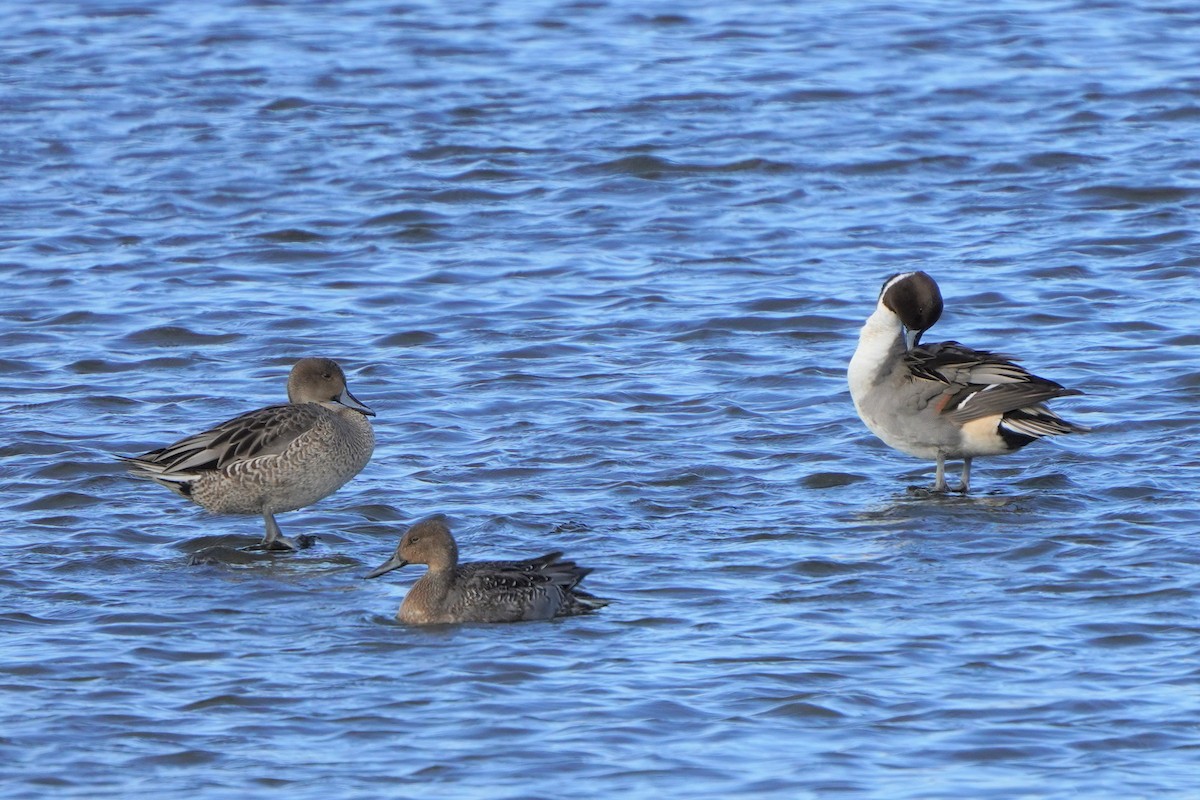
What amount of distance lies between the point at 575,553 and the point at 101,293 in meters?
5.97

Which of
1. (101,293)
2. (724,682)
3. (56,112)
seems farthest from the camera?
(56,112)

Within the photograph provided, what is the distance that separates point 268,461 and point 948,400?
3.07 metres

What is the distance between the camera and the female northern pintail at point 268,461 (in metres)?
9.09

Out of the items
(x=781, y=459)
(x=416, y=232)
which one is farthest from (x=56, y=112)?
(x=781, y=459)

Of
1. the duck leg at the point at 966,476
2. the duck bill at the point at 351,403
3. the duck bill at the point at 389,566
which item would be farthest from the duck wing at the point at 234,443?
the duck leg at the point at 966,476

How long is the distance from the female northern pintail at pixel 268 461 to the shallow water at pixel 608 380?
273 millimetres

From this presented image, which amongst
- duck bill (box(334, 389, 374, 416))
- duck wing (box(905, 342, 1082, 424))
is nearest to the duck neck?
duck wing (box(905, 342, 1082, 424))

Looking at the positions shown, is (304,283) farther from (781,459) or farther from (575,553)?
(575,553)

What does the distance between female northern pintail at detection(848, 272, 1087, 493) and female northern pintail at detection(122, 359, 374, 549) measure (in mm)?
2394

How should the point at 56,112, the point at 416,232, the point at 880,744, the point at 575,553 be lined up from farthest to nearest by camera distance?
the point at 56,112 → the point at 416,232 → the point at 575,553 → the point at 880,744

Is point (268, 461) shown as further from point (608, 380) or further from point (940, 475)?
point (608, 380)

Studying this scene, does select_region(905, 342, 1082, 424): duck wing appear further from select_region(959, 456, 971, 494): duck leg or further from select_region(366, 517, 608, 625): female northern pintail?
select_region(366, 517, 608, 625): female northern pintail

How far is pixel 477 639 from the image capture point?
312 inches

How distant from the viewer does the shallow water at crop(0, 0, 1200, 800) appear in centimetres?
696
